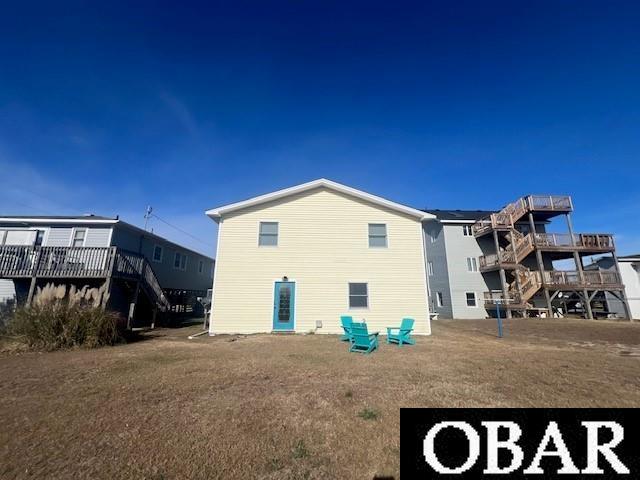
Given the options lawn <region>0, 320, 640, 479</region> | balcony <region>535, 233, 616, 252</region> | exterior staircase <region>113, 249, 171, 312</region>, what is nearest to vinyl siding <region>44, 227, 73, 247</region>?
exterior staircase <region>113, 249, 171, 312</region>

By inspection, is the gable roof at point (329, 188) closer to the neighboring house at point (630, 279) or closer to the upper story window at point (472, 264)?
the upper story window at point (472, 264)

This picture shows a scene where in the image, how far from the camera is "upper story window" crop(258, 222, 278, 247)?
1367cm

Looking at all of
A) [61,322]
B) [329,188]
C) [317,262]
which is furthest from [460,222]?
[61,322]

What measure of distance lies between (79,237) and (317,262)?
579 inches

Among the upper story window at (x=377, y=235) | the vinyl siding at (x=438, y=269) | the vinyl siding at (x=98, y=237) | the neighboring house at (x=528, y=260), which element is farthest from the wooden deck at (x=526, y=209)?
the vinyl siding at (x=98, y=237)

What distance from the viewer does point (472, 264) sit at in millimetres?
23422

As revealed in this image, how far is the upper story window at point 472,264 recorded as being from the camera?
2331 cm

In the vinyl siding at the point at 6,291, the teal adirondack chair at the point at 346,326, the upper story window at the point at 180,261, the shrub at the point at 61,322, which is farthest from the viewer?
the upper story window at the point at 180,261

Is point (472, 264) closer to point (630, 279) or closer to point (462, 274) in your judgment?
point (462, 274)

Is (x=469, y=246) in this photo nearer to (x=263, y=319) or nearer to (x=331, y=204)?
(x=331, y=204)

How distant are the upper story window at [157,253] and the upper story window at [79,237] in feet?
14.4

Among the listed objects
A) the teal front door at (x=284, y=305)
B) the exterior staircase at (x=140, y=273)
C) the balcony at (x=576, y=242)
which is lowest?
the teal front door at (x=284, y=305)

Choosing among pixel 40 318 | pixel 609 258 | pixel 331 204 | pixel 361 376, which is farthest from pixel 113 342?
pixel 609 258

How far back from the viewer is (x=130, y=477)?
2746 mm
